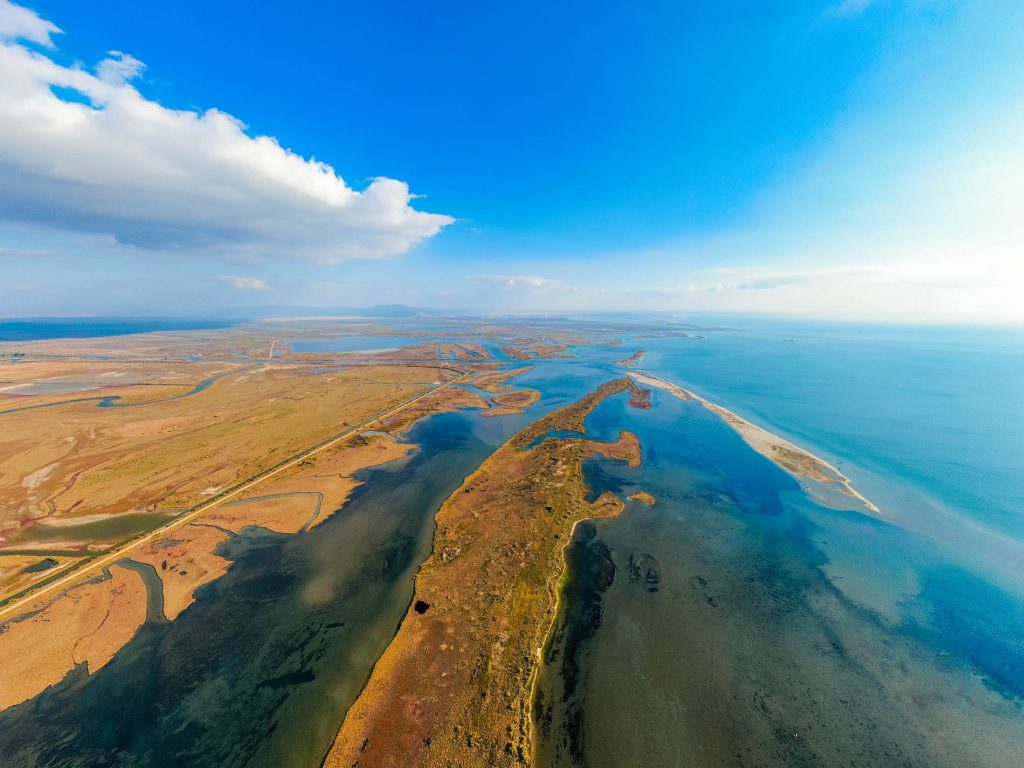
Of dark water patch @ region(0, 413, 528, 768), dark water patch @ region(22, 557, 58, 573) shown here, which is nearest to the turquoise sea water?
dark water patch @ region(0, 413, 528, 768)

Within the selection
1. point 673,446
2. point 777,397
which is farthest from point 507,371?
point 777,397

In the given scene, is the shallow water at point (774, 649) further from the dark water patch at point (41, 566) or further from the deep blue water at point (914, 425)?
the dark water patch at point (41, 566)

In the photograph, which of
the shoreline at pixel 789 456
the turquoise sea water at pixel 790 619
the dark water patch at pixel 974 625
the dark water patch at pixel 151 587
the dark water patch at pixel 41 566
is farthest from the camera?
the shoreline at pixel 789 456

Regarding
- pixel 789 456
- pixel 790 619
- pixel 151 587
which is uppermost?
pixel 151 587

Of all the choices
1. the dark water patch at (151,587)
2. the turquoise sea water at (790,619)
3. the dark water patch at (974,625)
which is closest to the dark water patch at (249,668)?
the dark water patch at (151,587)

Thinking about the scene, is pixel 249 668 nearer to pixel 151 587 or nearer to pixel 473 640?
pixel 151 587

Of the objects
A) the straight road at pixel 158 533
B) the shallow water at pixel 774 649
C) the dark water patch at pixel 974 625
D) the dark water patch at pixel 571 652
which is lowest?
the dark water patch at pixel 974 625

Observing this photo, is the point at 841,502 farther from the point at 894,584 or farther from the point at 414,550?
the point at 414,550

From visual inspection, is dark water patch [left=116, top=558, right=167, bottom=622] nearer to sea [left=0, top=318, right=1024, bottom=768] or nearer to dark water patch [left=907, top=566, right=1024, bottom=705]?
sea [left=0, top=318, right=1024, bottom=768]

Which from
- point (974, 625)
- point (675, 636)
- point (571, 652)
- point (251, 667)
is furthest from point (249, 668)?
point (974, 625)
